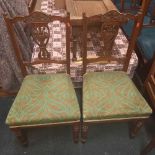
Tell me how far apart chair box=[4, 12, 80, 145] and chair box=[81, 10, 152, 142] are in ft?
0.37

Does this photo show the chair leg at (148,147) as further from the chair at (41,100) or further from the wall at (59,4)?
the wall at (59,4)

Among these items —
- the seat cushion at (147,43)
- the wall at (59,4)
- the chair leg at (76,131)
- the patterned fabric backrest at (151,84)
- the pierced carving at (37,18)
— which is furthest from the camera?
the wall at (59,4)

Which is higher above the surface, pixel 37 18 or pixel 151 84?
pixel 37 18

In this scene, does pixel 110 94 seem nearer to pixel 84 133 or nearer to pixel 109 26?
pixel 84 133

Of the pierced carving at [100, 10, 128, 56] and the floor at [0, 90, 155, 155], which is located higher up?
the pierced carving at [100, 10, 128, 56]

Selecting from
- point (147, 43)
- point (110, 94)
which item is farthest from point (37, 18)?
point (147, 43)

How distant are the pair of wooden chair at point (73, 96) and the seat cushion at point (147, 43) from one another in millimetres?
521

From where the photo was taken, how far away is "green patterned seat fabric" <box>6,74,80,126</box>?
44.8 inches

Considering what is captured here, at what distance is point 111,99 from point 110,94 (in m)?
0.05

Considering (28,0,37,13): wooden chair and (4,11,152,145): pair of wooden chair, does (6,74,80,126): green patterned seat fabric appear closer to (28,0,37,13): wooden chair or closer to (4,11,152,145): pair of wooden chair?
(4,11,152,145): pair of wooden chair

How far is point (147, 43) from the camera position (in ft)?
5.93

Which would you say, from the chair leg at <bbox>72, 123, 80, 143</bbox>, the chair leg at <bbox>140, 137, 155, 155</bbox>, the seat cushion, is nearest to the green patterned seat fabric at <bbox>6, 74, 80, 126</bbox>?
the chair leg at <bbox>72, 123, 80, 143</bbox>

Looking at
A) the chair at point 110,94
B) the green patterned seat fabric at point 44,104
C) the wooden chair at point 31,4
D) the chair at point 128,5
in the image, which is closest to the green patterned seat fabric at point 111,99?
the chair at point 110,94

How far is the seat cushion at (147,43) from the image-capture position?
1.73m
